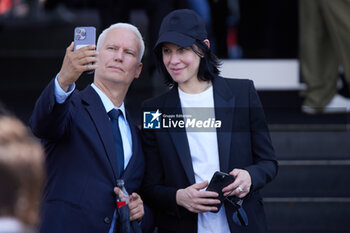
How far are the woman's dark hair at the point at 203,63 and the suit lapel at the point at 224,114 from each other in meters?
0.05

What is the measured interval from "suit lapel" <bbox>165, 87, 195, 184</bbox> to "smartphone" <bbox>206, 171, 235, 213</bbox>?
0.14m

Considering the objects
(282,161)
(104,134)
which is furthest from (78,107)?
(282,161)

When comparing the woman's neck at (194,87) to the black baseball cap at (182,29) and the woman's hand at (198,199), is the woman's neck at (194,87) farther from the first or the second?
the woman's hand at (198,199)

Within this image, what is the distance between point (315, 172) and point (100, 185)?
8.51 ft

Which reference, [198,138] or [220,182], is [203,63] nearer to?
[198,138]

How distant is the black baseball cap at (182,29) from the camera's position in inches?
112

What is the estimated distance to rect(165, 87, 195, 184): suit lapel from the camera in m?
2.83

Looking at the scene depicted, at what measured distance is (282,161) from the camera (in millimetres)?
4914

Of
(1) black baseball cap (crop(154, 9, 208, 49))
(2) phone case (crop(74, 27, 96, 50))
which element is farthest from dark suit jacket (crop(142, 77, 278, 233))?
(2) phone case (crop(74, 27, 96, 50))

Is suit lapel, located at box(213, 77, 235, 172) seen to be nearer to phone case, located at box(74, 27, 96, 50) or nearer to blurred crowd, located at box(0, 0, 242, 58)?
phone case, located at box(74, 27, 96, 50)

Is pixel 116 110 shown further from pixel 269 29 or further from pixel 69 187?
pixel 269 29

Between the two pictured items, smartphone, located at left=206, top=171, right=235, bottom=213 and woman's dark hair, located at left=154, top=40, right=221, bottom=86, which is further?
woman's dark hair, located at left=154, top=40, right=221, bottom=86

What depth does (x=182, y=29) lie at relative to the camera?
113 inches

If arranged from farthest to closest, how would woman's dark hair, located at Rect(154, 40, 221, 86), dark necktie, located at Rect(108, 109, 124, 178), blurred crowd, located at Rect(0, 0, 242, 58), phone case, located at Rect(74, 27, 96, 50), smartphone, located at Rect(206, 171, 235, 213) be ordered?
blurred crowd, located at Rect(0, 0, 242, 58) → woman's dark hair, located at Rect(154, 40, 221, 86) → dark necktie, located at Rect(108, 109, 124, 178) → smartphone, located at Rect(206, 171, 235, 213) → phone case, located at Rect(74, 27, 96, 50)
